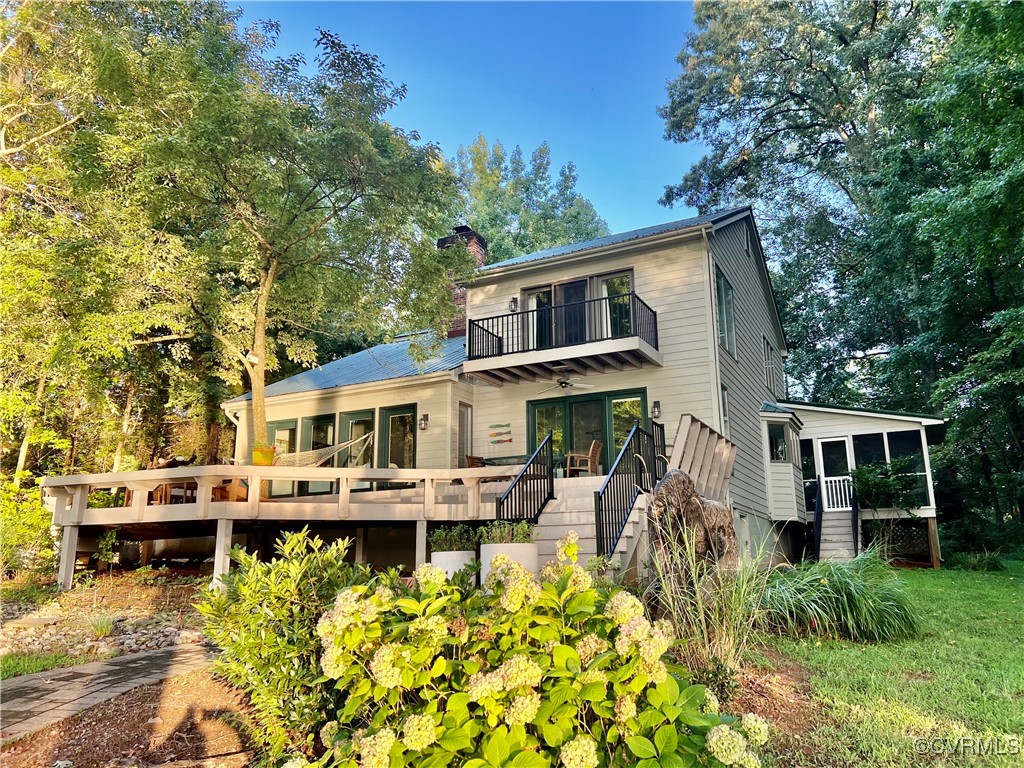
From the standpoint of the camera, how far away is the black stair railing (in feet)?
20.8

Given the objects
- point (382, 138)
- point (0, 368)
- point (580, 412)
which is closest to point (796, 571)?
point (580, 412)

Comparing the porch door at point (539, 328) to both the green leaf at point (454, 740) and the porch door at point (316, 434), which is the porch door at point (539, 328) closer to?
the porch door at point (316, 434)

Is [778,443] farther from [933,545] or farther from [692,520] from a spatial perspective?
[692,520]

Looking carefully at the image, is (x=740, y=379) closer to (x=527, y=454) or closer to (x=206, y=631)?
(x=527, y=454)

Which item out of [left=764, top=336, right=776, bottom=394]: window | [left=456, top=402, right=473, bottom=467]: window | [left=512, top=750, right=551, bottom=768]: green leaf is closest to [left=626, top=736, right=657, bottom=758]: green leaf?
[left=512, top=750, right=551, bottom=768]: green leaf

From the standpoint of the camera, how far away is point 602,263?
1177cm

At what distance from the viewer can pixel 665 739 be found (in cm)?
181

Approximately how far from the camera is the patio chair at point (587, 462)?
33.3 ft

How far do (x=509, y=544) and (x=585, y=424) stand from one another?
231 inches

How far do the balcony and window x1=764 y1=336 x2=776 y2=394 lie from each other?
6.71 m

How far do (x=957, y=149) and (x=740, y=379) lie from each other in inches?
331

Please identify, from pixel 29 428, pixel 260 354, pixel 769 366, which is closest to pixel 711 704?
pixel 260 354

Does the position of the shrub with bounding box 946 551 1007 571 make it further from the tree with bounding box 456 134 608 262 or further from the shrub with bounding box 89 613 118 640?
the tree with bounding box 456 134 608 262

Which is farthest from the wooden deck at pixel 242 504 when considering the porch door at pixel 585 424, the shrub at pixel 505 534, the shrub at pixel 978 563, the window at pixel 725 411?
the shrub at pixel 978 563
